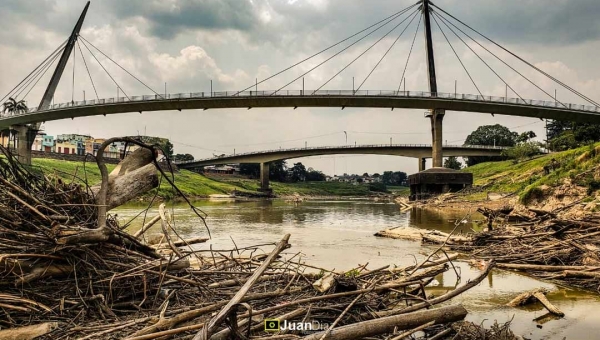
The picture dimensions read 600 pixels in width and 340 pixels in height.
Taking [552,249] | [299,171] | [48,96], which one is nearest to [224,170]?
[299,171]

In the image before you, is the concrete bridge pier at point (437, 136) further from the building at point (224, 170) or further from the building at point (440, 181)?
the building at point (224, 170)

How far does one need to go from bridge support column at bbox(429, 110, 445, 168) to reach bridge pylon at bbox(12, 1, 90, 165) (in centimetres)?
5180

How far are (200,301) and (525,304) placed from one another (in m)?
4.95

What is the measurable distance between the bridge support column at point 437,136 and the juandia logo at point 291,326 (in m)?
55.7

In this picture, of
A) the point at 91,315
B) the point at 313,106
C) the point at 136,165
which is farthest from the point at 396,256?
the point at 313,106

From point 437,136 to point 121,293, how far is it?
56753 mm

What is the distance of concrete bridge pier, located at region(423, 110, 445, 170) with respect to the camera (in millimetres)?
57284

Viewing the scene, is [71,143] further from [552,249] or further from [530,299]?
[530,299]

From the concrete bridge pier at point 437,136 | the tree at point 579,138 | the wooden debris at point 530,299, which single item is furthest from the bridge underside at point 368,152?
the wooden debris at point 530,299

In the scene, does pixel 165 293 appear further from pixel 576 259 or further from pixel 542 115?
pixel 542 115

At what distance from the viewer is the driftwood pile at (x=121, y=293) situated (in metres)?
3.66

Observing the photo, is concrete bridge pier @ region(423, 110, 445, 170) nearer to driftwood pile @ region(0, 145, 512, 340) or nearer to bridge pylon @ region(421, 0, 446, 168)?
bridge pylon @ region(421, 0, 446, 168)

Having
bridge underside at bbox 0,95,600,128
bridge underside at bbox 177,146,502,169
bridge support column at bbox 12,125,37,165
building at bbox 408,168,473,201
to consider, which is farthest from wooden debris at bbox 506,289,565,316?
bridge underside at bbox 177,146,502,169

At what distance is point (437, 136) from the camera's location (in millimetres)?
57750
